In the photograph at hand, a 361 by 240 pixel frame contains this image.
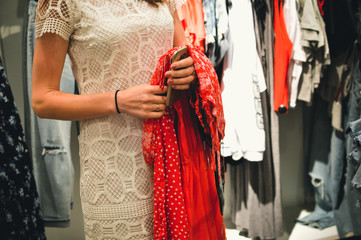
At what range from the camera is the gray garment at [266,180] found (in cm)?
161

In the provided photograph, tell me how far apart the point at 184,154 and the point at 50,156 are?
0.85 m

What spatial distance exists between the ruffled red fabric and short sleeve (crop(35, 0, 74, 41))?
0.75ft

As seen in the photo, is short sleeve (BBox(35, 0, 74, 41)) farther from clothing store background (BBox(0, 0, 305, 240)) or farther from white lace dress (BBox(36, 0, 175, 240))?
clothing store background (BBox(0, 0, 305, 240))

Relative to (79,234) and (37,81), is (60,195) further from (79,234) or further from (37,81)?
(37,81)

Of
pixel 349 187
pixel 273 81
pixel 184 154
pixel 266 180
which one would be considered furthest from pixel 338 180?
pixel 184 154

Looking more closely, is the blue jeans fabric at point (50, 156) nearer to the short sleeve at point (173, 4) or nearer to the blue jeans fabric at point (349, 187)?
the short sleeve at point (173, 4)

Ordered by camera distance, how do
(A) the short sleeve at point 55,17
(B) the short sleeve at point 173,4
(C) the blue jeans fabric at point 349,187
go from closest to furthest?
(A) the short sleeve at point 55,17
(B) the short sleeve at point 173,4
(C) the blue jeans fabric at point 349,187

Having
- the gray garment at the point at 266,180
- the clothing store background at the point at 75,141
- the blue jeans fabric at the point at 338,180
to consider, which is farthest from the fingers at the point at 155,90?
the blue jeans fabric at the point at 338,180

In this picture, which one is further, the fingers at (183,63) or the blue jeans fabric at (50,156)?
the blue jeans fabric at (50,156)

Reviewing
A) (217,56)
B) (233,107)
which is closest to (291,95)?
(233,107)

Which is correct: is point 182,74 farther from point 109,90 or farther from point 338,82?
point 338,82

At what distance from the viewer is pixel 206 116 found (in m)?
0.78

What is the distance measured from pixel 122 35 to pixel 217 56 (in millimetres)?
800

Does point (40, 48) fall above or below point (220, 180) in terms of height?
above
